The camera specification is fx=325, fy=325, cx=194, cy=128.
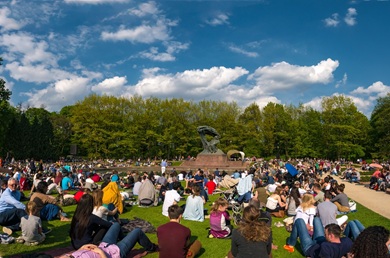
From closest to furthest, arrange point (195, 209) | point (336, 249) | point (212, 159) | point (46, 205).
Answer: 1. point (336, 249)
2. point (46, 205)
3. point (195, 209)
4. point (212, 159)

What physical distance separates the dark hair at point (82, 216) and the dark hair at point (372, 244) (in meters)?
4.42

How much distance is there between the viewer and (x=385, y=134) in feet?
195

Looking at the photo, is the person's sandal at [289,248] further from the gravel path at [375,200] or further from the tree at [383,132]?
the tree at [383,132]

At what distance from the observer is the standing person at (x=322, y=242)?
5355 millimetres

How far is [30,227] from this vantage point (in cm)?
755

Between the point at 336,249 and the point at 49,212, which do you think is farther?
the point at 49,212

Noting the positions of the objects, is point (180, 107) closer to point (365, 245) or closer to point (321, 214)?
point (321, 214)

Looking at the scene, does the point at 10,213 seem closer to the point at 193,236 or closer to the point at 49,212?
the point at 49,212

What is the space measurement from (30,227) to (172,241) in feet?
12.8

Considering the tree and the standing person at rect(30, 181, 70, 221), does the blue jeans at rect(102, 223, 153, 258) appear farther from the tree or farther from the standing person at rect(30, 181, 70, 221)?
the tree

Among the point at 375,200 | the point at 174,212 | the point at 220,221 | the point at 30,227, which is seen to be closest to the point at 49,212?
the point at 30,227

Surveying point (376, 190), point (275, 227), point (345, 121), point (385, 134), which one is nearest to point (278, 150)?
point (345, 121)

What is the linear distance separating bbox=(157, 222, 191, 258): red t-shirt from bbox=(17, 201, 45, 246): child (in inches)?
140

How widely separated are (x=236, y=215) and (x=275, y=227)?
4.05ft
